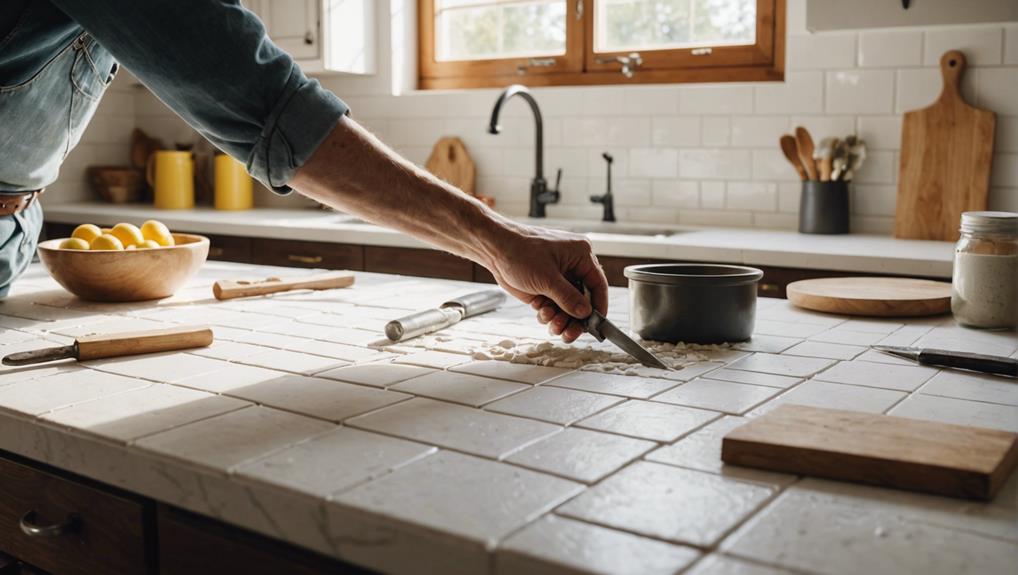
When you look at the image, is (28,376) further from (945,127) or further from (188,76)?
(945,127)

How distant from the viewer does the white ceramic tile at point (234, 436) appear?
3.13ft

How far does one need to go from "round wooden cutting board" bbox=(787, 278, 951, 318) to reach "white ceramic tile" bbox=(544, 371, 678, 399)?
638 millimetres

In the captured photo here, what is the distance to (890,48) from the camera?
125 inches

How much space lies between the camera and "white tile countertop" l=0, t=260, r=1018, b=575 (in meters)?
0.76

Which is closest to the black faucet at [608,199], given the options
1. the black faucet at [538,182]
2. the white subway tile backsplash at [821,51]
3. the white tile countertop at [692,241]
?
the white tile countertop at [692,241]

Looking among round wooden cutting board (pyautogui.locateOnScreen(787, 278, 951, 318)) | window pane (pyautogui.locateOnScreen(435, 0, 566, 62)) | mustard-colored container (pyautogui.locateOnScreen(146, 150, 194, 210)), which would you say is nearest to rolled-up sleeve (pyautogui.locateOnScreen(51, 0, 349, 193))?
round wooden cutting board (pyautogui.locateOnScreen(787, 278, 951, 318))

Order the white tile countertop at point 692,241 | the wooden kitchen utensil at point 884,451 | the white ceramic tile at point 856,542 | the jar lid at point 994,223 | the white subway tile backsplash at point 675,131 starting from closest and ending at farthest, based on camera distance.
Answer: the white ceramic tile at point 856,542, the wooden kitchen utensil at point 884,451, the jar lid at point 994,223, the white tile countertop at point 692,241, the white subway tile backsplash at point 675,131

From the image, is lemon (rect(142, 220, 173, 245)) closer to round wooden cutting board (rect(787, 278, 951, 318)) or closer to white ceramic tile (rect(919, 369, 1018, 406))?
round wooden cutting board (rect(787, 278, 951, 318))

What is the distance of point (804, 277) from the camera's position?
271 centimetres

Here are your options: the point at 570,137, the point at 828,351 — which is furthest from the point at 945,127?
the point at 828,351

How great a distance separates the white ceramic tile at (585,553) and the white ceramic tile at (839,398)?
399 millimetres

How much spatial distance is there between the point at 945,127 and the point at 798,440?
247 centimetres

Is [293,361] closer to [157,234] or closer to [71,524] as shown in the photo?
[71,524]

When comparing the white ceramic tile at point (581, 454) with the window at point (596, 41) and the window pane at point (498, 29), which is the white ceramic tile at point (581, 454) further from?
the window pane at point (498, 29)
